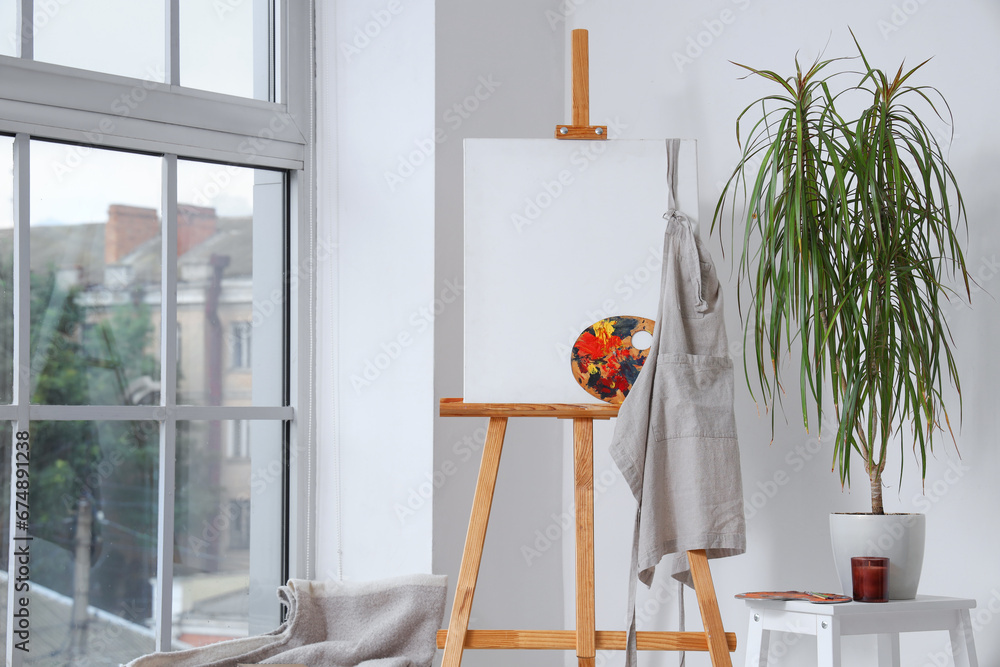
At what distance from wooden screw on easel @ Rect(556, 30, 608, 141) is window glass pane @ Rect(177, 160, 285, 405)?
0.93 m

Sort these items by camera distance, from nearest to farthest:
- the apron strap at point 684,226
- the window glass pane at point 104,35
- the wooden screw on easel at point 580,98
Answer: the apron strap at point 684,226
the wooden screw on easel at point 580,98
the window glass pane at point 104,35

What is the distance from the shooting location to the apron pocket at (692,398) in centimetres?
156

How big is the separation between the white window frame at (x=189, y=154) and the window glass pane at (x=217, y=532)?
0.02 metres

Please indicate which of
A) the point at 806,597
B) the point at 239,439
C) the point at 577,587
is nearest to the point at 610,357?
the point at 577,587

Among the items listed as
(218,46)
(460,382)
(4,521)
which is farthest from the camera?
(218,46)

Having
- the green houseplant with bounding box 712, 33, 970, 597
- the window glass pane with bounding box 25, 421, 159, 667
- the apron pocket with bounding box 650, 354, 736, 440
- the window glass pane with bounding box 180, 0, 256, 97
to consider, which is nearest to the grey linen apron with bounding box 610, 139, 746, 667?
the apron pocket with bounding box 650, 354, 736, 440

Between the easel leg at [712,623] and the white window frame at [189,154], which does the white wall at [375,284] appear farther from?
the easel leg at [712,623]

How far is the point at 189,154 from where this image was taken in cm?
215

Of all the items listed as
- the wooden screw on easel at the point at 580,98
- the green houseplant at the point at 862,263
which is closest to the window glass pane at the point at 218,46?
the wooden screw on easel at the point at 580,98

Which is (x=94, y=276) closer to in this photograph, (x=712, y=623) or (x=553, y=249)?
(x=553, y=249)

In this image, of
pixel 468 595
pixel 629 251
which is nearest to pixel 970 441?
pixel 629 251

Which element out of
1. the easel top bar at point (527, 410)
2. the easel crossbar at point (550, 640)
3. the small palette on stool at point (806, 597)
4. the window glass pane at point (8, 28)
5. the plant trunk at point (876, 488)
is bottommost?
the easel crossbar at point (550, 640)

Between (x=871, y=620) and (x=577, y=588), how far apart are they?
49 cm

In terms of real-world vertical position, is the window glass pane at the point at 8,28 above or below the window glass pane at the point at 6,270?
above
